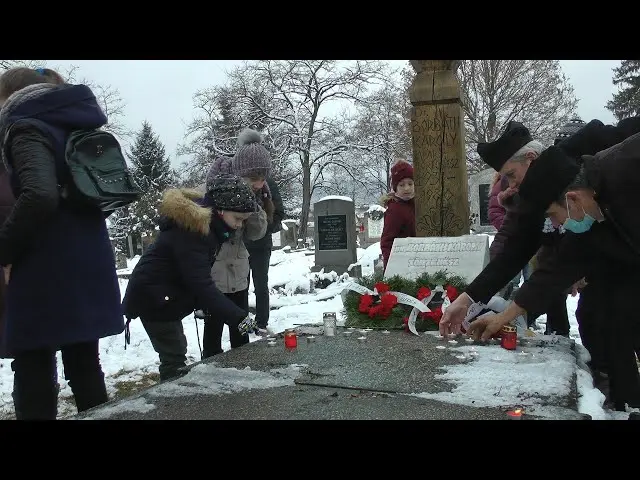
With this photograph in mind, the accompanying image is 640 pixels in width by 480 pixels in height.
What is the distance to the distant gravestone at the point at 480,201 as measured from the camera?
15.1 meters

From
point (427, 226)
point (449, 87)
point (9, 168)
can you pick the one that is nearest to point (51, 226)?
point (9, 168)

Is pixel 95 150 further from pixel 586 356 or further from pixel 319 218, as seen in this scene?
pixel 319 218

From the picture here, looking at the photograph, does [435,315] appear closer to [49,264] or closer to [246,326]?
[246,326]

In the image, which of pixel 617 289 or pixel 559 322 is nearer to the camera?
pixel 617 289

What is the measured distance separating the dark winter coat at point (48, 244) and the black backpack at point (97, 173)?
49 millimetres

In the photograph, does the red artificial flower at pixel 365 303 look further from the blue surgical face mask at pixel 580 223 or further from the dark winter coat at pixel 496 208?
the blue surgical face mask at pixel 580 223

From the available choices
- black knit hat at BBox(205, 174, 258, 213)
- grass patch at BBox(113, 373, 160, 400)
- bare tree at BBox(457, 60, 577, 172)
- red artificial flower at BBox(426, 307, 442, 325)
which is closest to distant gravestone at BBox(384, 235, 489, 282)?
red artificial flower at BBox(426, 307, 442, 325)

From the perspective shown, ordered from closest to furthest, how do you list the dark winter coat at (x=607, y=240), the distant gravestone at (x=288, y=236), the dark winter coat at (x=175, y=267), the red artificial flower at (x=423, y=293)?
the dark winter coat at (x=607, y=240) → the dark winter coat at (x=175, y=267) → the red artificial flower at (x=423, y=293) → the distant gravestone at (x=288, y=236)

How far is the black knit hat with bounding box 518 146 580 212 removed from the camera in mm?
2365

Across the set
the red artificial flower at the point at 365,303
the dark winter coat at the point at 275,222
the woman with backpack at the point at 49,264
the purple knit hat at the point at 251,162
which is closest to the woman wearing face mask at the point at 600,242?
the red artificial flower at the point at 365,303

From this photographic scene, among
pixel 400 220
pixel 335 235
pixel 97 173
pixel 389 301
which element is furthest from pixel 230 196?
pixel 335 235

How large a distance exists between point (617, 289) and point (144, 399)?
7.29 feet

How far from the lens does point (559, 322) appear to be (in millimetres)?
4883

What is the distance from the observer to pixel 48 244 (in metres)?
2.39
